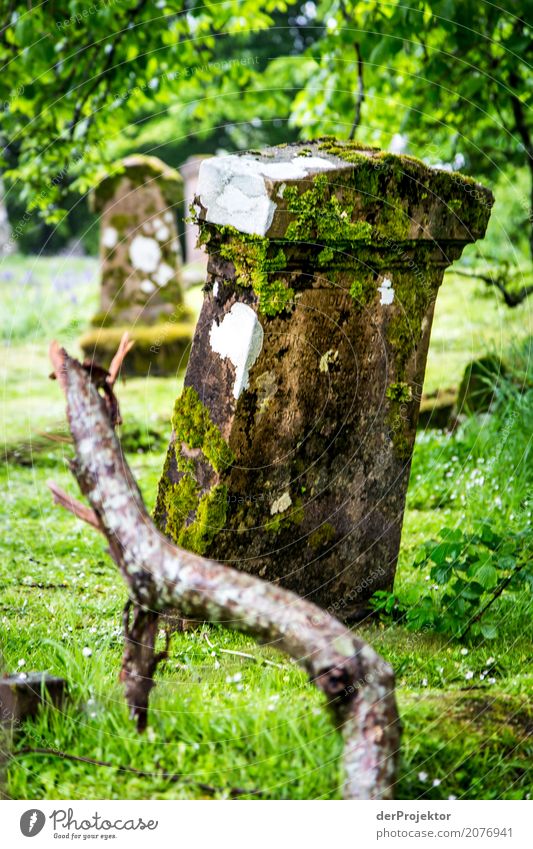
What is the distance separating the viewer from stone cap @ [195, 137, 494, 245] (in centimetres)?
316

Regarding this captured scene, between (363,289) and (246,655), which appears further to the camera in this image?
(363,289)

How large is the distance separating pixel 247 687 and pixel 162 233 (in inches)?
260

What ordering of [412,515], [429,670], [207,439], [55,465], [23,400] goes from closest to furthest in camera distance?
[429,670]
[207,439]
[412,515]
[55,465]
[23,400]

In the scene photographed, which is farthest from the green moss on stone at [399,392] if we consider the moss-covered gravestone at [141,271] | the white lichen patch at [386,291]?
the moss-covered gravestone at [141,271]

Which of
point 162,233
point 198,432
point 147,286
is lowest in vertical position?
point 198,432

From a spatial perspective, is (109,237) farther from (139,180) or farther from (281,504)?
(281,504)

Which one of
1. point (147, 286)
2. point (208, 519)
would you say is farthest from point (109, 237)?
point (208, 519)

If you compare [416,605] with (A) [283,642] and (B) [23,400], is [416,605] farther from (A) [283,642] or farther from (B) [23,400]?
(B) [23,400]

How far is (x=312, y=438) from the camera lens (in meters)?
3.50

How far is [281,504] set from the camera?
3.51m

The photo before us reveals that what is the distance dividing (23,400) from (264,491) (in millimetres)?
5090

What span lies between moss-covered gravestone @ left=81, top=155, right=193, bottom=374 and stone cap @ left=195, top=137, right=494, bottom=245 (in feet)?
16.9

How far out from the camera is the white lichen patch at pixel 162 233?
8719 mm
